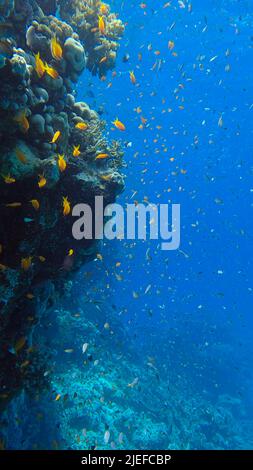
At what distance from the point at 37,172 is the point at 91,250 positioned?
8.21ft

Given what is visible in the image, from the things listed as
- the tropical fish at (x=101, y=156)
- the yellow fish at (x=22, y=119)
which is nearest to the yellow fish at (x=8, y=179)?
the yellow fish at (x=22, y=119)

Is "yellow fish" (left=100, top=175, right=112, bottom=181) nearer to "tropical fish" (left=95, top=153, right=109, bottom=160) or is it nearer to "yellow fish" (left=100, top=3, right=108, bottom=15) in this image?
"tropical fish" (left=95, top=153, right=109, bottom=160)

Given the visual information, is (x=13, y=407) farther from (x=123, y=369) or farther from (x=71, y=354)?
(x=123, y=369)

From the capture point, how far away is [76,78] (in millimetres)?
6762

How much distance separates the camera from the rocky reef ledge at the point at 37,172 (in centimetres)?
498

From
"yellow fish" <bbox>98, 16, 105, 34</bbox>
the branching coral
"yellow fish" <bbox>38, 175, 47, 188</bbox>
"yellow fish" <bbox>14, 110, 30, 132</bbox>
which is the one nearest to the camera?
"yellow fish" <bbox>14, 110, 30, 132</bbox>

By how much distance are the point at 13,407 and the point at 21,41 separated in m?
7.36

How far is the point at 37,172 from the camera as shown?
5.21m

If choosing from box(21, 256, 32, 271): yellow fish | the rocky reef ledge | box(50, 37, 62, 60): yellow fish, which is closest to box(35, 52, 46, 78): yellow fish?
the rocky reef ledge

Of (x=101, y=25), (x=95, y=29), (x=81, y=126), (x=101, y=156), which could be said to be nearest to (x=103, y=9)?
(x=95, y=29)

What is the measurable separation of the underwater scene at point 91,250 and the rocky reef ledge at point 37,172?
A: 24 millimetres

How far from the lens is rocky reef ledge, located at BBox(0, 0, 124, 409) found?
4984 mm

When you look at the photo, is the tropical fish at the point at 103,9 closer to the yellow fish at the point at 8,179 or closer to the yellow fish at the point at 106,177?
the yellow fish at the point at 106,177

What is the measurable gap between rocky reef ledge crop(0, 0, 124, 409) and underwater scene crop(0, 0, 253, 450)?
0.08ft
